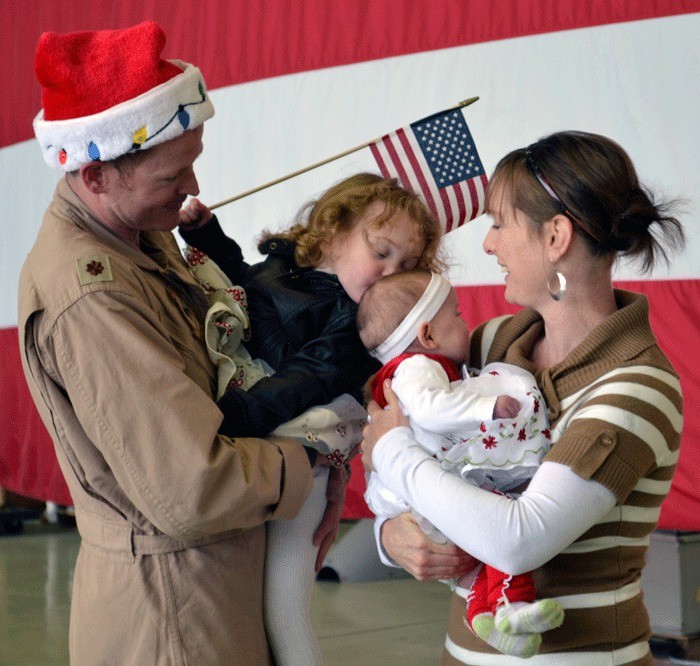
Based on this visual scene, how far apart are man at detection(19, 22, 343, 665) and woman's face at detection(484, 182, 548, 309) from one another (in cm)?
48

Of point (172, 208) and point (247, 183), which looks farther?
point (247, 183)

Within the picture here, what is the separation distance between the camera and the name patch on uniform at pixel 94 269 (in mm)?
1607

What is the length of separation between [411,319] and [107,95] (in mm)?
658

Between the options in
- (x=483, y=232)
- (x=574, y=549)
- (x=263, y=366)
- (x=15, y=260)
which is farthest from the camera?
(x=15, y=260)

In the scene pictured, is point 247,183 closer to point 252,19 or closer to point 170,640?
point 252,19

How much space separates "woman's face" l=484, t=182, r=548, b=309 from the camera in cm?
167

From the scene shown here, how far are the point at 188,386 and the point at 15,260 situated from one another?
4287 millimetres

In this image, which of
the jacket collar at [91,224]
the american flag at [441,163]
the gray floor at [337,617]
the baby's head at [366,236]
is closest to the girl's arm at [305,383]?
the baby's head at [366,236]

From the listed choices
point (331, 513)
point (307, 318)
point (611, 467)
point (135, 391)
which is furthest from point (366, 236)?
point (611, 467)

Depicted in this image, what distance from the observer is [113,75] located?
1731 mm

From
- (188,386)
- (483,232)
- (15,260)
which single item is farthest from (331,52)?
(188,386)

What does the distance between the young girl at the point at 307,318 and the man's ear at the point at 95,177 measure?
1.03 ft

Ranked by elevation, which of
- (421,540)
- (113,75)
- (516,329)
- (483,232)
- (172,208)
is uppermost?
(113,75)

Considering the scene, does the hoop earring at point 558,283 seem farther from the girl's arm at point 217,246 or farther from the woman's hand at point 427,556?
the girl's arm at point 217,246
